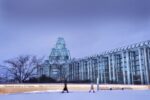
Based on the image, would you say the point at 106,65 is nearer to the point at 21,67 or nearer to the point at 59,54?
the point at 59,54

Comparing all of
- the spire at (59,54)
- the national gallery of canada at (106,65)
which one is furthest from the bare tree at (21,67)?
the spire at (59,54)

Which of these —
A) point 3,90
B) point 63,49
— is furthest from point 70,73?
point 3,90

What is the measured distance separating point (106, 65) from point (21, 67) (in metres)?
10.9

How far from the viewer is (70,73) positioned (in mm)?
26094

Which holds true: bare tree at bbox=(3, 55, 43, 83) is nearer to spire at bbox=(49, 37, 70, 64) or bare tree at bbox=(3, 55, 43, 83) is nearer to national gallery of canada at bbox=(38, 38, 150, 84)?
national gallery of canada at bbox=(38, 38, 150, 84)

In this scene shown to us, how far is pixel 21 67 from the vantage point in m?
20.6

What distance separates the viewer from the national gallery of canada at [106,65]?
78.6 feet

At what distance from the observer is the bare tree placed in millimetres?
20219

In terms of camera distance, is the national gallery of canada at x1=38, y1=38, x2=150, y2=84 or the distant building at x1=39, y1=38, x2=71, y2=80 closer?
the distant building at x1=39, y1=38, x2=71, y2=80

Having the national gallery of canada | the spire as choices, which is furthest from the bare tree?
the spire

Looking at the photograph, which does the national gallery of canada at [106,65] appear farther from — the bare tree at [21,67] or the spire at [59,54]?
the bare tree at [21,67]

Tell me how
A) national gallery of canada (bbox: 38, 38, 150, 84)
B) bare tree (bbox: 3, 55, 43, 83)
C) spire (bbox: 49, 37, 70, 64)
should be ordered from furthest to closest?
spire (bbox: 49, 37, 70, 64), national gallery of canada (bbox: 38, 38, 150, 84), bare tree (bbox: 3, 55, 43, 83)

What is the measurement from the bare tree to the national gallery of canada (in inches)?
33.8

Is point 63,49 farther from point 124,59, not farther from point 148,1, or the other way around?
point 148,1
